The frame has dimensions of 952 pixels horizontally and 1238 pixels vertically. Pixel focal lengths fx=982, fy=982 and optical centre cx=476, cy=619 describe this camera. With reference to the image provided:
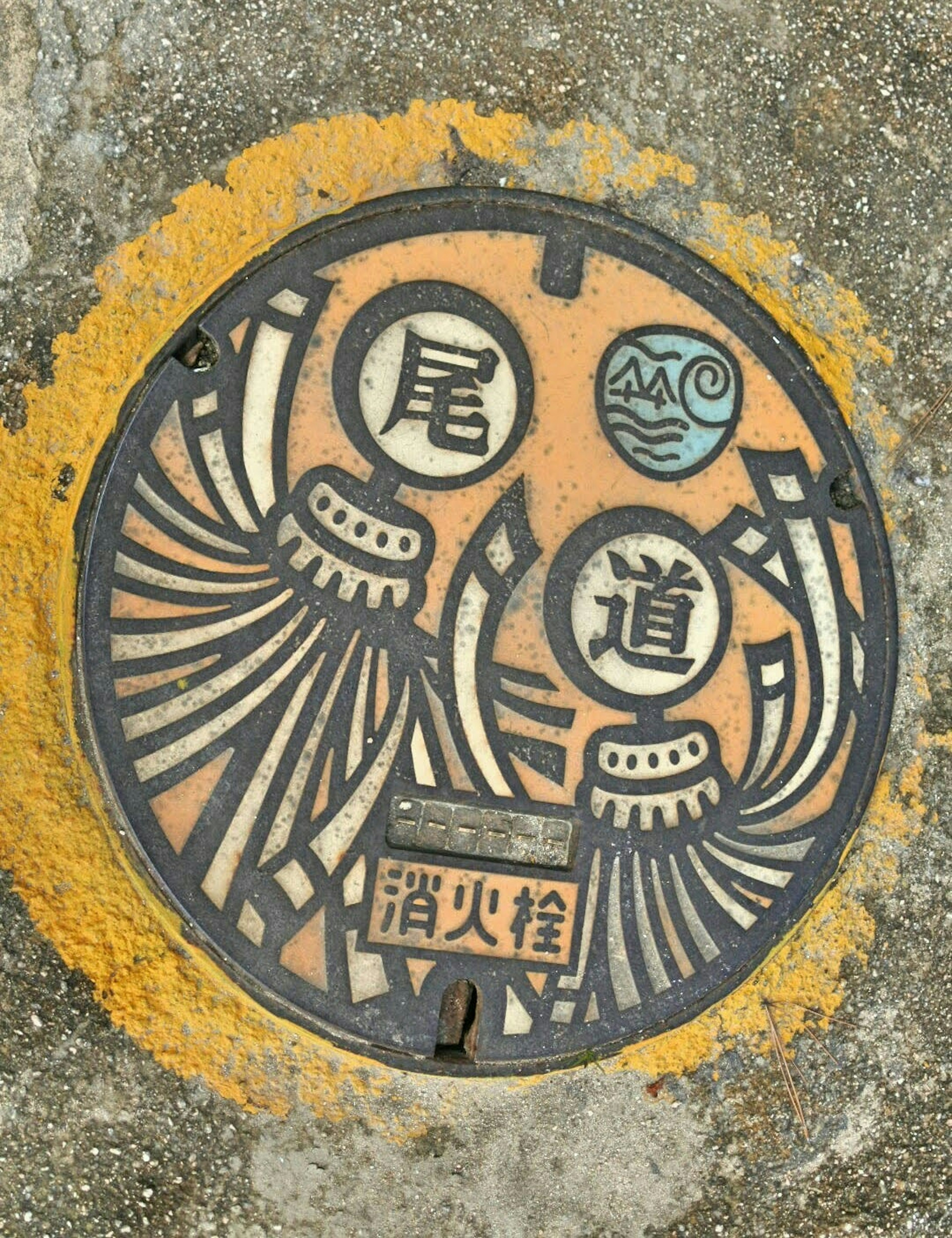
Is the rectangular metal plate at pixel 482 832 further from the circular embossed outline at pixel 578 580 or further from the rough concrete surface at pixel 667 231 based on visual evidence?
the rough concrete surface at pixel 667 231

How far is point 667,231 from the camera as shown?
189cm

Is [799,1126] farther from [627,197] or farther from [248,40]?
[248,40]

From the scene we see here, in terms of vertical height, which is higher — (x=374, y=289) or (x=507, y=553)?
(x=374, y=289)

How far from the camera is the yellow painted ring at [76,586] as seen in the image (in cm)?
180

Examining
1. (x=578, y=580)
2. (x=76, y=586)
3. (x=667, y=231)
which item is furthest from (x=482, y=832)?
(x=667, y=231)

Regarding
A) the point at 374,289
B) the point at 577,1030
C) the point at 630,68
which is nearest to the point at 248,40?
the point at 374,289

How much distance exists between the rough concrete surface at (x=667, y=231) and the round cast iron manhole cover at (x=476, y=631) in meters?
0.20

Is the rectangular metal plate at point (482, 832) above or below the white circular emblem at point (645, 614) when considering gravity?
below

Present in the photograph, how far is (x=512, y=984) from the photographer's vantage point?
5.95 ft

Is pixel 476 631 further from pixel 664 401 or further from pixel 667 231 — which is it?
pixel 667 231

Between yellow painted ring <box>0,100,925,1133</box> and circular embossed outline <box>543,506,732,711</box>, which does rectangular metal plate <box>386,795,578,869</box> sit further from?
yellow painted ring <box>0,100,925,1133</box>

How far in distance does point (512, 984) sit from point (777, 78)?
1.81m

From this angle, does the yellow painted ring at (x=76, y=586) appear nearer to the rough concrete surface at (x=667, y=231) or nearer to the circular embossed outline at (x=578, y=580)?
the rough concrete surface at (x=667, y=231)

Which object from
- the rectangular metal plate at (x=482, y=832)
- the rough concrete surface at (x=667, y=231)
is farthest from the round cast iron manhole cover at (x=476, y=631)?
the rough concrete surface at (x=667, y=231)
